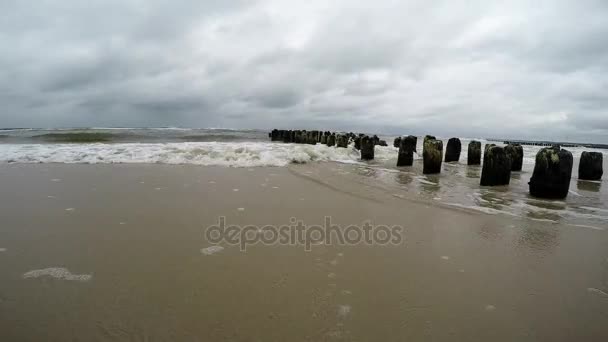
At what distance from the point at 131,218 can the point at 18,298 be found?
1.82 meters

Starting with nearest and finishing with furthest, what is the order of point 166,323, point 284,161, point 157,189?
point 166,323
point 157,189
point 284,161

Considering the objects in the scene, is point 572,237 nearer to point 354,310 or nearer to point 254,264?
point 354,310

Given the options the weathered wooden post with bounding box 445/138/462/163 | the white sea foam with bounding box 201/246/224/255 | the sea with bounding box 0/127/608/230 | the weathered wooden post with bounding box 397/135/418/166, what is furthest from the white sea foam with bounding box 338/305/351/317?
the weathered wooden post with bounding box 445/138/462/163

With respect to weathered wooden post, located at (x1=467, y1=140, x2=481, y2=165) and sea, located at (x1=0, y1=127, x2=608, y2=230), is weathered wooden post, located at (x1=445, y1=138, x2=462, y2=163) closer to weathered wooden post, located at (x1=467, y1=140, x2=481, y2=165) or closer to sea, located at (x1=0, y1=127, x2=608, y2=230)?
weathered wooden post, located at (x1=467, y1=140, x2=481, y2=165)

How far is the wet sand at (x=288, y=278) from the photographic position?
1816mm

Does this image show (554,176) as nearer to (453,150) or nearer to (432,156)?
(432,156)

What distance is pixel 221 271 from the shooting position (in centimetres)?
251

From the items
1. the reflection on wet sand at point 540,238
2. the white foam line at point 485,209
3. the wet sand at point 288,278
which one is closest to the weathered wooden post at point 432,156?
the white foam line at point 485,209

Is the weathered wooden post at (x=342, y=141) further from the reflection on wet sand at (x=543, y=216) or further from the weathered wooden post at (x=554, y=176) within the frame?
the reflection on wet sand at (x=543, y=216)

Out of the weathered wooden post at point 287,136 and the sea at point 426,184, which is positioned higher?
the weathered wooden post at point 287,136

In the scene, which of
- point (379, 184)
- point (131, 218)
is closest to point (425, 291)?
point (131, 218)

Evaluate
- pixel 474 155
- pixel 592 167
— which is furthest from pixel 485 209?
pixel 474 155

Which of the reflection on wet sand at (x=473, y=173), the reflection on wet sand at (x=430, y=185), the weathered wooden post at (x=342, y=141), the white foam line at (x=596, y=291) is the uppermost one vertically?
the weathered wooden post at (x=342, y=141)

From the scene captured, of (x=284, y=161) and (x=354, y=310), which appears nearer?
(x=354, y=310)
